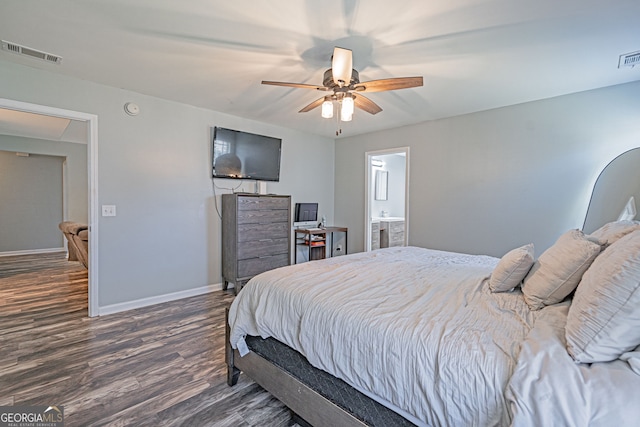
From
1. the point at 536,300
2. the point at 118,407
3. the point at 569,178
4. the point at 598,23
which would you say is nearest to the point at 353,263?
the point at 536,300

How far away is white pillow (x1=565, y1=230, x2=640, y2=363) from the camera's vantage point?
0.89m

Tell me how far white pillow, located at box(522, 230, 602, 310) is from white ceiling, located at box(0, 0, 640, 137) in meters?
1.48

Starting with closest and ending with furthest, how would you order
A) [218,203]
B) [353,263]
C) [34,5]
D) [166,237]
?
1. [34,5]
2. [353,263]
3. [166,237]
4. [218,203]

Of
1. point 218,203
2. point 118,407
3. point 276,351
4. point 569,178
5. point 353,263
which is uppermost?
point 569,178

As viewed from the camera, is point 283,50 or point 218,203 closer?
point 283,50

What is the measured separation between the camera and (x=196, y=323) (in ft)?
9.63

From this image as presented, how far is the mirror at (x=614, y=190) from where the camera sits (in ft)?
8.66

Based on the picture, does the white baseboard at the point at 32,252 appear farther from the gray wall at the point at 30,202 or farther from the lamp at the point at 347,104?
the lamp at the point at 347,104

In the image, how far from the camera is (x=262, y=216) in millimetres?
3967

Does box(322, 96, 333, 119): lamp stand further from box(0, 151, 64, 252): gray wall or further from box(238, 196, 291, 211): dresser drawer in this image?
box(0, 151, 64, 252): gray wall

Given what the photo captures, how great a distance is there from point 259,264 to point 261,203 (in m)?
0.83

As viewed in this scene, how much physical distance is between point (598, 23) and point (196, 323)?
4.03 m

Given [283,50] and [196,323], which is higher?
[283,50]

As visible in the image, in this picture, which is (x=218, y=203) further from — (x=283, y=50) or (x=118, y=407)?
(x=118, y=407)
